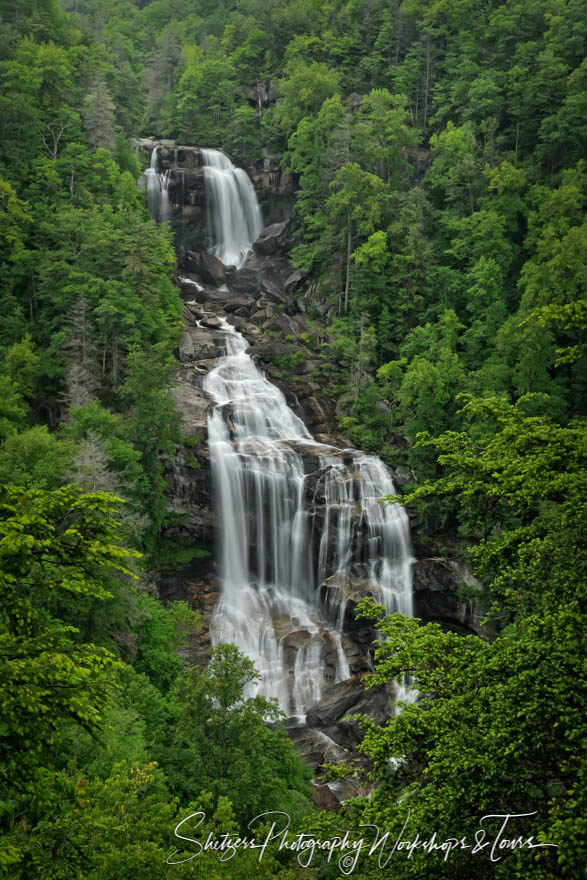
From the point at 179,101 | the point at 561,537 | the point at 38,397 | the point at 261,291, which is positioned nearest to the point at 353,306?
the point at 261,291

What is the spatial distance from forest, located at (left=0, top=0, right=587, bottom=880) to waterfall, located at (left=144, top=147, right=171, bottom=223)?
3471 mm

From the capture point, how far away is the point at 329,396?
138 ft

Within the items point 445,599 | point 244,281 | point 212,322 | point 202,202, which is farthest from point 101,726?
point 202,202

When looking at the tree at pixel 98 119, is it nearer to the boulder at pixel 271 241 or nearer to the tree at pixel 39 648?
the boulder at pixel 271 241

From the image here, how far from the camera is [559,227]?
39.8 m

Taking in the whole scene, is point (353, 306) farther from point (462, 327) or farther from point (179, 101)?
point (179, 101)

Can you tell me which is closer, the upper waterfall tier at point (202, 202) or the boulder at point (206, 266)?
the boulder at point (206, 266)

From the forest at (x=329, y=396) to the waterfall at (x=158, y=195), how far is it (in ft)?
11.4

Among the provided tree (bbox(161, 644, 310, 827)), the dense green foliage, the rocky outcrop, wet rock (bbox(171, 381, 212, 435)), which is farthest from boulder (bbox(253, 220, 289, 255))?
tree (bbox(161, 644, 310, 827))

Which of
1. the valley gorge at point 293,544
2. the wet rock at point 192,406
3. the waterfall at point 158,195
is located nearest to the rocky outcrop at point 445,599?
the valley gorge at point 293,544

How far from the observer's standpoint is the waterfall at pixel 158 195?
55.2 meters

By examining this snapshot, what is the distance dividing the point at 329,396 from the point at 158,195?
27.0m

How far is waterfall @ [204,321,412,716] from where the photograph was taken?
32031 millimetres

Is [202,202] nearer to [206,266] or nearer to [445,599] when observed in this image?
[206,266]
